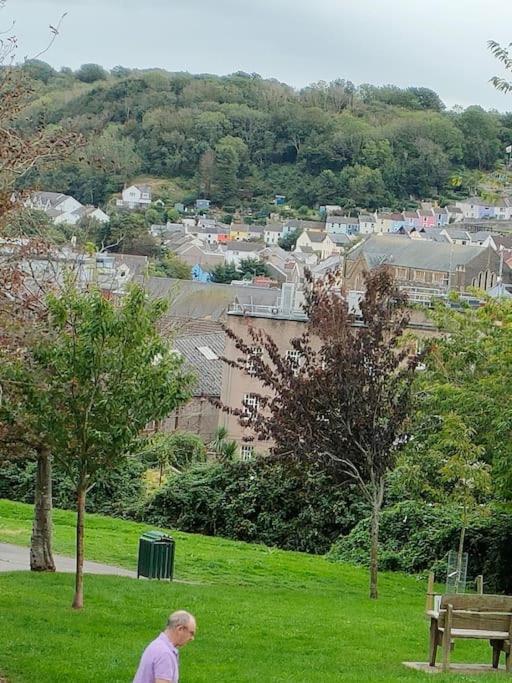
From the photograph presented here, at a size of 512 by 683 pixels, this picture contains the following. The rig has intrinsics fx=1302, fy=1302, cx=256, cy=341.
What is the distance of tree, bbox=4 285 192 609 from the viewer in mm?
17328

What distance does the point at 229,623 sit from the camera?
17.8 metres

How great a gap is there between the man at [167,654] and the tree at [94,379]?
801 centimetres

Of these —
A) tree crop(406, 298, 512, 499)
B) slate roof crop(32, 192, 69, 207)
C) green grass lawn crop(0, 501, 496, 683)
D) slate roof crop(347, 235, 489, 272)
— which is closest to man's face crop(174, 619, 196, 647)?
green grass lawn crop(0, 501, 496, 683)

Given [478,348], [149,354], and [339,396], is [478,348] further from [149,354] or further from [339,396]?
[149,354]

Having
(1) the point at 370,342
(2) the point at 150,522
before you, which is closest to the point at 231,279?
(2) the point at 150,522

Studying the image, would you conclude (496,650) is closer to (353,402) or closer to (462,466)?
(353,402)

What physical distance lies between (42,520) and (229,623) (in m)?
5.55

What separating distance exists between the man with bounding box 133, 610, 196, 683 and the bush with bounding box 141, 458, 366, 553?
21479mm

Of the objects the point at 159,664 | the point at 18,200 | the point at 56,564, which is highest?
the point at 18,200

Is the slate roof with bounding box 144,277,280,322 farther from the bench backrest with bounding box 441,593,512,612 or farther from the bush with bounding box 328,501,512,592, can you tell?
the bench backrest with bounding box 441,593,512,612

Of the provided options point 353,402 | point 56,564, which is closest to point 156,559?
point 56,564

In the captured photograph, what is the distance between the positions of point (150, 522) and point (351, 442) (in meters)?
14.5

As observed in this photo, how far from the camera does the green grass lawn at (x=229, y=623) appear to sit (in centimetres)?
1382

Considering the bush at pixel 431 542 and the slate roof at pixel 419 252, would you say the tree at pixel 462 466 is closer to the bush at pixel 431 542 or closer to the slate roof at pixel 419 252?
the bush at pixel 431 542
